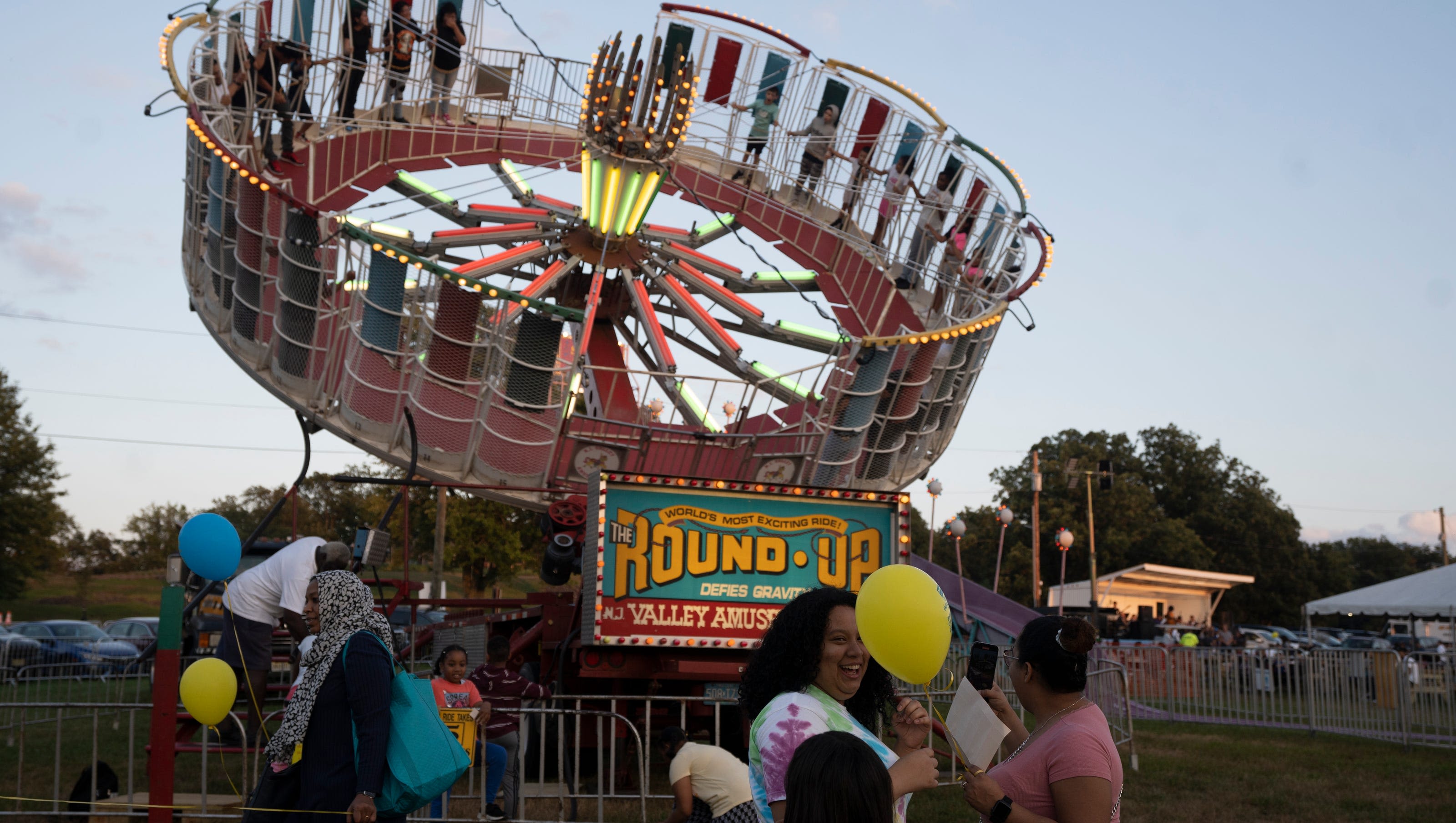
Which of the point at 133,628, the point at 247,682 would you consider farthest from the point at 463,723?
the point at 133,628

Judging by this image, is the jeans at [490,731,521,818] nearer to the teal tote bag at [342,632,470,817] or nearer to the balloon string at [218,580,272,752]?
the balloon string at [218,580,272,752]

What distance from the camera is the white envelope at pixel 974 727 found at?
332cm

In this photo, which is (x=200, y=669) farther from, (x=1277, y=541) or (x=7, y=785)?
(x=1277, y=541)

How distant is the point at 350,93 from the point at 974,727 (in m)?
19.0

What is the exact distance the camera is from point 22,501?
42.1 metres

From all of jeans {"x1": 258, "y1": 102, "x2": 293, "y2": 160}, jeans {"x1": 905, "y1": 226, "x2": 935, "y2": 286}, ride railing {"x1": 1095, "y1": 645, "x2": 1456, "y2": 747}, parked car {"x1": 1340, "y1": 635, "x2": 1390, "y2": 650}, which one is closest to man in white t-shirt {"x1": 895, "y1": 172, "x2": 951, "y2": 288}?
jeans {"x1": 905, "y1": 226, "x2": 935, "y2": 286}

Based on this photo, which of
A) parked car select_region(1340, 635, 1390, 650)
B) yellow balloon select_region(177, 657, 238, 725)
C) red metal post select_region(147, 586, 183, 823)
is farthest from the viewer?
parked car select_region(1340, 635, 1390, 650)

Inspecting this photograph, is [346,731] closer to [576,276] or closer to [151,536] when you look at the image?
[576,276]

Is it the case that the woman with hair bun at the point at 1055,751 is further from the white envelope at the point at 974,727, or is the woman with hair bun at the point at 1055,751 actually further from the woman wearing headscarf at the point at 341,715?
the woman wearing headscarf at the point at 341,715

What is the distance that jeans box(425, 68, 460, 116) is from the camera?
20703 millimetres

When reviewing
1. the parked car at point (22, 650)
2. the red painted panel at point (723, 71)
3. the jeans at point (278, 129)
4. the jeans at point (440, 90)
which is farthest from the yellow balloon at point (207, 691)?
the parked car at point (22, 650)

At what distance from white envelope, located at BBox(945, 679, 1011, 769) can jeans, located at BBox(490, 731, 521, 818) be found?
17.4 feet

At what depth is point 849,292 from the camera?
78.6 feet

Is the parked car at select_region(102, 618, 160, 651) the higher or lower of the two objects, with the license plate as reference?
lower
